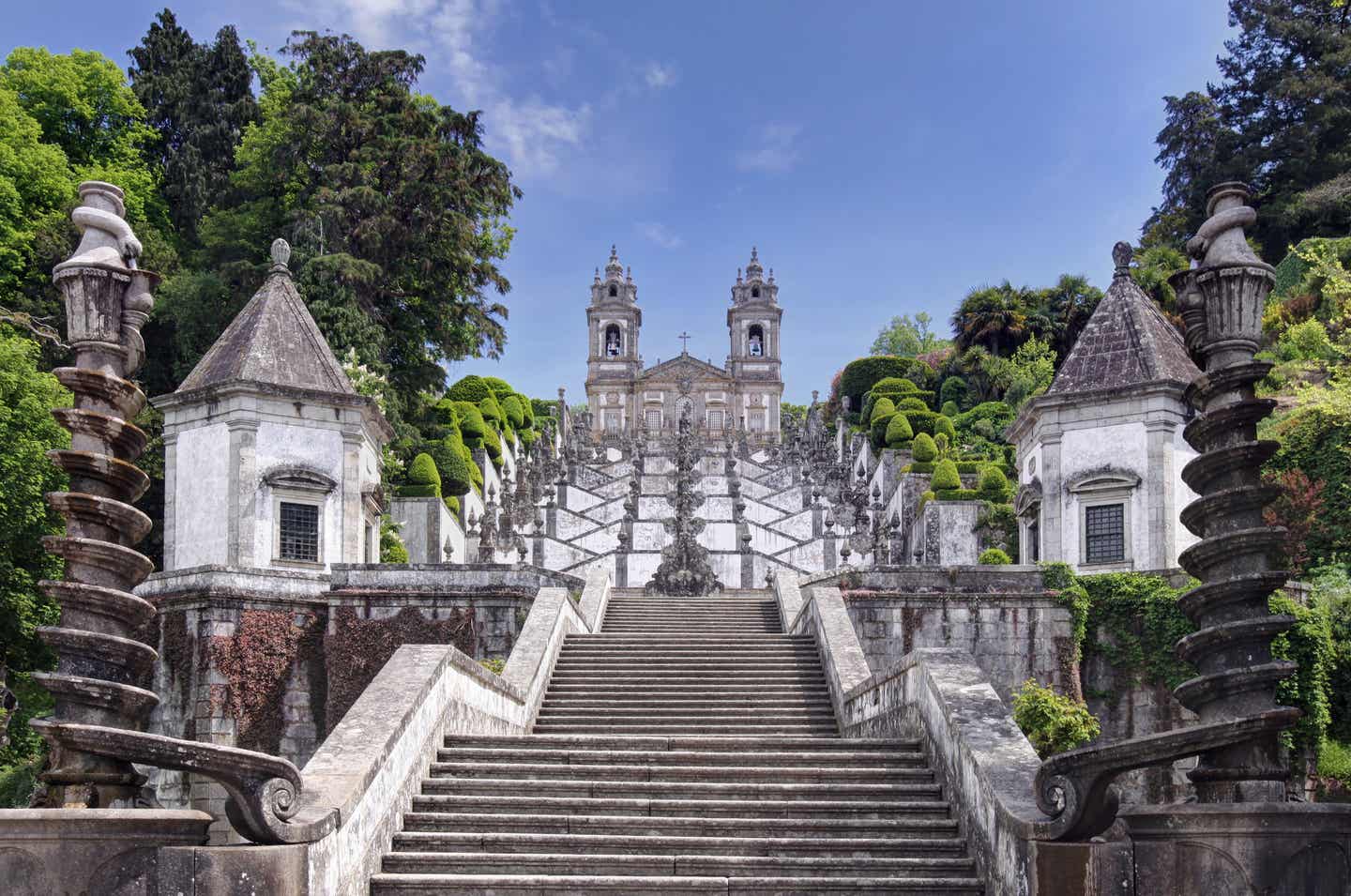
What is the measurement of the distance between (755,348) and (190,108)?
58.8m

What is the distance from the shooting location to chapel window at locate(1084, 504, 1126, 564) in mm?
23297

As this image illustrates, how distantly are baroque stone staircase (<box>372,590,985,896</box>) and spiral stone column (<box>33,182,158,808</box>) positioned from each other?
245 centimetres

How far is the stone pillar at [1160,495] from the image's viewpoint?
22.7 meters

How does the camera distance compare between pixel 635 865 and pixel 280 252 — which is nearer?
pixel 635 865

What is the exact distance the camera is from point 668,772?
37.3 feet

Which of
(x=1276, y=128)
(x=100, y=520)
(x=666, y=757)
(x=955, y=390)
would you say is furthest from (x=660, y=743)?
(x=955, y=390)

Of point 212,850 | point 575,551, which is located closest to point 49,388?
point 575,551

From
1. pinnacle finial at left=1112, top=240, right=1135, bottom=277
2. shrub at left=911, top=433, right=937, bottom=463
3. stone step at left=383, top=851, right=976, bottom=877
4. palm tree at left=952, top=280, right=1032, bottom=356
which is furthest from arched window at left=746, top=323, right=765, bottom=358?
stone step at left=383, top=851, right=976, bottom=877

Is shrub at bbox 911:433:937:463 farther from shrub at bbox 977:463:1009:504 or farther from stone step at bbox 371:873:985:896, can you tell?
stone step at bbox 371:873:985:896

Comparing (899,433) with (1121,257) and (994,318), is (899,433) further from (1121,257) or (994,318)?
(1121,257)

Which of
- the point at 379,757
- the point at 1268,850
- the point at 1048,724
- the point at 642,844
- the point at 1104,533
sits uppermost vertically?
the point at 1104,533

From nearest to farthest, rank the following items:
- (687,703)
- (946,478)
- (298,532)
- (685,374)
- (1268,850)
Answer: (1268,850) < (687,703) < (298,532) < (946,478) < (685,374)

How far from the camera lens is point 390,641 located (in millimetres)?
21859

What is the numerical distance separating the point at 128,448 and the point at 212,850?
8.97ft
